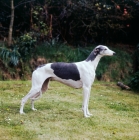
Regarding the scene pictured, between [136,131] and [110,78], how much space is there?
7.24m

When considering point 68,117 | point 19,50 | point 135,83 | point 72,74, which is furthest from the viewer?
point 19,50

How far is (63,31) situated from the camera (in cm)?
1492

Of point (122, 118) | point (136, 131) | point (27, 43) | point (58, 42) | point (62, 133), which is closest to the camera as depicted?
point (62, 133)

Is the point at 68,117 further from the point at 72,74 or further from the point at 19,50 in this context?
the point at 19,50

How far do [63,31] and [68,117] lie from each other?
26.9 feet

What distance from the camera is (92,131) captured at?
616 cm

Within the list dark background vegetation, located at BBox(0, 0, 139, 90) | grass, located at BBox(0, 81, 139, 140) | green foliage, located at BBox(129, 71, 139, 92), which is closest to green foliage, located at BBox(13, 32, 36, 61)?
→ dark background vegetation, located at BBox(0, 0, 139, 90)

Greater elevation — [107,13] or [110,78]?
[107,13]

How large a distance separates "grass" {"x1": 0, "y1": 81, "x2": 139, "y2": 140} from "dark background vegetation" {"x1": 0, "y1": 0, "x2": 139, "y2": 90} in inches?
99.3

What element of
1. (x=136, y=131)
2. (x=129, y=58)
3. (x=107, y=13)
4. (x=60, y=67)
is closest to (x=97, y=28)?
(x=107, y=13)

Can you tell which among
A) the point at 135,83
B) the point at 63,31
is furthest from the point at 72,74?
the point at 63,31

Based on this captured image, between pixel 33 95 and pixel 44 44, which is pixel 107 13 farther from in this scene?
pixel 33 95

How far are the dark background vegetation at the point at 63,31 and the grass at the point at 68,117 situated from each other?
252cm

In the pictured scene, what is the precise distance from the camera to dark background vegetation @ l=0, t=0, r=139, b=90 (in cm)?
1298
